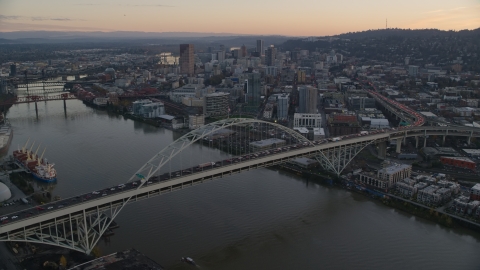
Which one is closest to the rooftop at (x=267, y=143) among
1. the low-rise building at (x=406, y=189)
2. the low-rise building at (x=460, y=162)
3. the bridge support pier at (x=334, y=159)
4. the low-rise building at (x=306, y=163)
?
the low-rise building at (x=306, y=163)

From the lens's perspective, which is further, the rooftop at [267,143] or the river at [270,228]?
the rooftop at [267,143]

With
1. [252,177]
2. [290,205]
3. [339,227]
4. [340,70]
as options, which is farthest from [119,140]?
[340,70]

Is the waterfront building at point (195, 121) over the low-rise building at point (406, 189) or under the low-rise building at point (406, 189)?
over

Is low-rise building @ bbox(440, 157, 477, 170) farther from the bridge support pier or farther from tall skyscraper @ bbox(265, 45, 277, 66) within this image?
tall skyscraper @ bbox(265, 45, 277, 66)

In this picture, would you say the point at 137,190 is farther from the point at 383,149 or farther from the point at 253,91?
the point at 253,91

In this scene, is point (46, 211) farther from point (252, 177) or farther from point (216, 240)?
point (252, 177)

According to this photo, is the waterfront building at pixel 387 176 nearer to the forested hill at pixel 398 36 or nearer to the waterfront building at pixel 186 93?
the waterfront building at pixel 186 93
